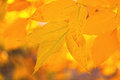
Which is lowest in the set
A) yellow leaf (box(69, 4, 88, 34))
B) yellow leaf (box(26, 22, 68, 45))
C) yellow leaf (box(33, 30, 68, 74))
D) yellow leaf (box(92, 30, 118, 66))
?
yellow leaf (box(92, 30, 118, 66))

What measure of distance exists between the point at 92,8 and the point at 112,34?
83 millimetres

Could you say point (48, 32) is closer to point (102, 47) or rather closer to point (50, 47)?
point (50, 47)

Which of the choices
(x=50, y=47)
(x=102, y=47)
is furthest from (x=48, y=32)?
(x=102, y=47)

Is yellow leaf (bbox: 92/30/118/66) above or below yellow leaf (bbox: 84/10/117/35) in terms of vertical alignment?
below

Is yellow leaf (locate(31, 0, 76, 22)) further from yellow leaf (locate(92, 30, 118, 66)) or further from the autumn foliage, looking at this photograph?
yellow leaf (locate(92, 30, 118, 66))

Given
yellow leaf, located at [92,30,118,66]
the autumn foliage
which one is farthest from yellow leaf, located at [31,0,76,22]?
yellow leaf, located at [92,30,118,66]

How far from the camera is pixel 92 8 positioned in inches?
19.7

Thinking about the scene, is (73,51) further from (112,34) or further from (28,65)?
(28,65)

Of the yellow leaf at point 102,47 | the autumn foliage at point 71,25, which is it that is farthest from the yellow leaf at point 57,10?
the yellow leaf at point 102,47

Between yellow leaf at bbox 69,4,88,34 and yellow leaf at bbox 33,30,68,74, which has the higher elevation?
yellow leaf at bbox 69,4,88,34

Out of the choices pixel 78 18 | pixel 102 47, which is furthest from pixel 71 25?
pixel 102 47

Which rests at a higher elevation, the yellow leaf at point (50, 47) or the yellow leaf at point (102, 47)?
the yellow leaf at point (50, 47)

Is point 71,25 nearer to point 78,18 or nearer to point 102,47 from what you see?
point 78,18

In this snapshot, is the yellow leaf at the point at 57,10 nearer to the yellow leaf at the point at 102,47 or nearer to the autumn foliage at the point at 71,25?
the autumn foliage at the point at 71,25
